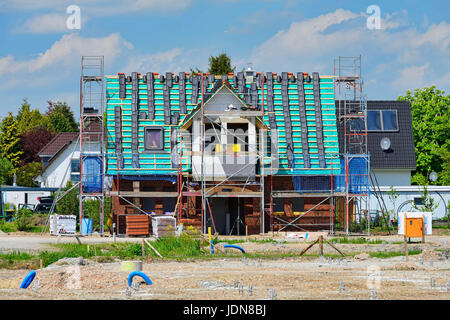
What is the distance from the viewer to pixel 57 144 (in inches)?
2899

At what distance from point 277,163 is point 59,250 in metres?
14.5

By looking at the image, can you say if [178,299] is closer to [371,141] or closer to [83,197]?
[83,197]

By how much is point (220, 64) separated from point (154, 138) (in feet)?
114

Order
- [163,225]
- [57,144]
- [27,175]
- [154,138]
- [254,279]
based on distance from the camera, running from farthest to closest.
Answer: [27,175], [57,144], [154,138], [163,225], [254,279]

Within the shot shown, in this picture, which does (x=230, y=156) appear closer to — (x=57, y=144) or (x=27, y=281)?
(x=27, y=281)

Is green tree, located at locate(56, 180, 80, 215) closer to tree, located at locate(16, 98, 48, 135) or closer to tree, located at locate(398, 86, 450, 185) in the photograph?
tree, located at locate(398, 86, 450, 185)

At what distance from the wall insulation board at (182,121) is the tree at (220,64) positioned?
3042 cm

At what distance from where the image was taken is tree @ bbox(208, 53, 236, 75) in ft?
245

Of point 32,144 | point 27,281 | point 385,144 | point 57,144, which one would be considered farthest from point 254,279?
point 32,144

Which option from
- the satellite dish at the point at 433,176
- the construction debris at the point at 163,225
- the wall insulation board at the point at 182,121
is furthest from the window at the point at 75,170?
the satellite dish at the point at 433,176

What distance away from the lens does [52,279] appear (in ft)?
70.1

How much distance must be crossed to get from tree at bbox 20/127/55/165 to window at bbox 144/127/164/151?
142ft

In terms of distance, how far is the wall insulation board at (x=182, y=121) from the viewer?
40906 millimetres

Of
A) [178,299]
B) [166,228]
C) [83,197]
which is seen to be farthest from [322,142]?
[178,299]
